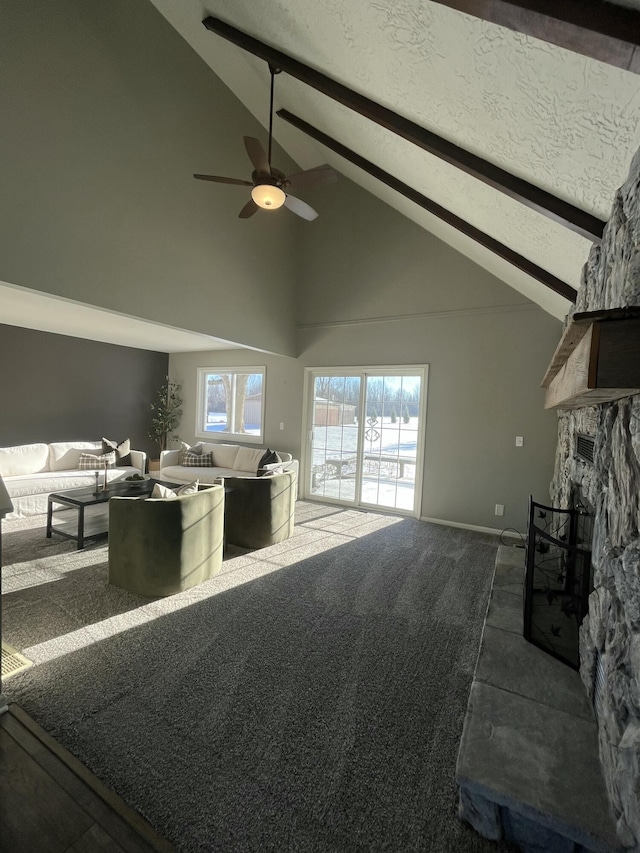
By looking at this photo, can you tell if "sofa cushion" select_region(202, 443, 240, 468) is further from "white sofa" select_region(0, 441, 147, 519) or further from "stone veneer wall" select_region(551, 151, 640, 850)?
"stone veneer wall" select_region(551, 151, 640, 850)

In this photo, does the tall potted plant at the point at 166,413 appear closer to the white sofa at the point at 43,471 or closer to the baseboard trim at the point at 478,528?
the white sofa at the point at 43,471

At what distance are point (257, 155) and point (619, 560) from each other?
11.6ft

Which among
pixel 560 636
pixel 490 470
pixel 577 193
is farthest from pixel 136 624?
pixel 490 470

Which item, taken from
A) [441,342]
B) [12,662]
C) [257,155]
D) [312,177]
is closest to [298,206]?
[312,177]

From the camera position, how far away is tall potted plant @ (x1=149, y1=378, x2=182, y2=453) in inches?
297

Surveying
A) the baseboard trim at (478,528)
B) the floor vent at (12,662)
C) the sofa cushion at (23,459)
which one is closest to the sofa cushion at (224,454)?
the sofa cushion at (23,459)

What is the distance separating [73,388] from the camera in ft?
20.9

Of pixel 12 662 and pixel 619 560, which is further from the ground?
pixel 619 560

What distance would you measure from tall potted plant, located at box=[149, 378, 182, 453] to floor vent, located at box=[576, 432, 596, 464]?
22.6 feet

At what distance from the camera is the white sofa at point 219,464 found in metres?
5.76

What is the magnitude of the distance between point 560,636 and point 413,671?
0.86m

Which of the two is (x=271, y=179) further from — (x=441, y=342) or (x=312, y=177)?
(x=441, y=342)

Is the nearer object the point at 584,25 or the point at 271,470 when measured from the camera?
the point at 584,25

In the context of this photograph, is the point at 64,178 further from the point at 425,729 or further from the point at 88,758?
the point at 425,729
